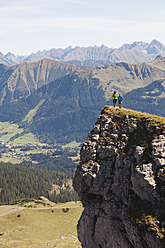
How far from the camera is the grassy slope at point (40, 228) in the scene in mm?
116625

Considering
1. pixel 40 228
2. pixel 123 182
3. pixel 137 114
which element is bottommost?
pixel 40 228

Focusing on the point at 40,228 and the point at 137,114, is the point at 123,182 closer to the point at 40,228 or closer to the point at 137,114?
the point at 137,114

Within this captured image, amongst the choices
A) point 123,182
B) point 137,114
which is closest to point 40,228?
point 123,182

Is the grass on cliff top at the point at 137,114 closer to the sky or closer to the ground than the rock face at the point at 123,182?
closer to the sky

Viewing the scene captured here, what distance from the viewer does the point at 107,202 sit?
158 feet

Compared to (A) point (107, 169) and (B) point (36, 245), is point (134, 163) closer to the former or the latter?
(A) point (107, 169)

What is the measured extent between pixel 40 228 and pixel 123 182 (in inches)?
4238

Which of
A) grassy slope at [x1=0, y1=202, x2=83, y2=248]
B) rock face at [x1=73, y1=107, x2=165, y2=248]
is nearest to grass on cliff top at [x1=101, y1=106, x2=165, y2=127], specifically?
rock face at [x1=73, y1=107, x2=165, y2=248]

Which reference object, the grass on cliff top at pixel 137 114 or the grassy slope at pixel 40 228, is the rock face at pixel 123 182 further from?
the grassy slope at pixel 40 228

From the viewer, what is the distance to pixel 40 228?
140 metres

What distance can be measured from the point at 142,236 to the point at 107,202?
32.5 feet

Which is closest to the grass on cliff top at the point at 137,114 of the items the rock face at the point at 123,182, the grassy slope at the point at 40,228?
the rock face at the point at 123,182

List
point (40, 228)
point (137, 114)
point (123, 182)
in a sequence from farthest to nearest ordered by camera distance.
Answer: point (40, 228)
point (137, 114)
point (123, 182)

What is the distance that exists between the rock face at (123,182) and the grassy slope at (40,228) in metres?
72.7
